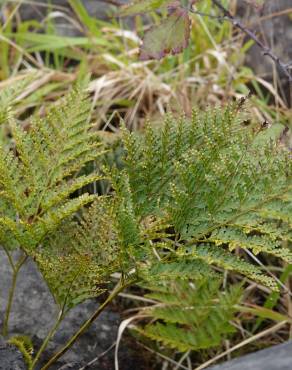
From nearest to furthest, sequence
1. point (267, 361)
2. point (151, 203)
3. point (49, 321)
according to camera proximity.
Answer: point (267, 361) → point (151, 203) → point (49, 321)

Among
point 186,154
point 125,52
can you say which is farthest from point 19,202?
point 125,52

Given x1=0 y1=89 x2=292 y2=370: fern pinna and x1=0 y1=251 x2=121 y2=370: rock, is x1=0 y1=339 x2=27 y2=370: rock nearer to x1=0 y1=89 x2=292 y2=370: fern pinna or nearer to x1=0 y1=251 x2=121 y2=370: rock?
x1=0 y1=89 x2=292 y2=370: fern pinna

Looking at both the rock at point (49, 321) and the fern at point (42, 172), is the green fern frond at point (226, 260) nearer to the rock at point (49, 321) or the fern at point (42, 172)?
the fern at point (42, 172)

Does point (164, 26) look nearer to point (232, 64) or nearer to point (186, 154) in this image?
point (186, 154)

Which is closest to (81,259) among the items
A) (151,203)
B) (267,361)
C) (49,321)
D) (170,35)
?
(151,203)

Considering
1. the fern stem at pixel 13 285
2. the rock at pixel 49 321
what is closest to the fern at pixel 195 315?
the rock at pixel 49 321

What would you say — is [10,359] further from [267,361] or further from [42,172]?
[267,361]
